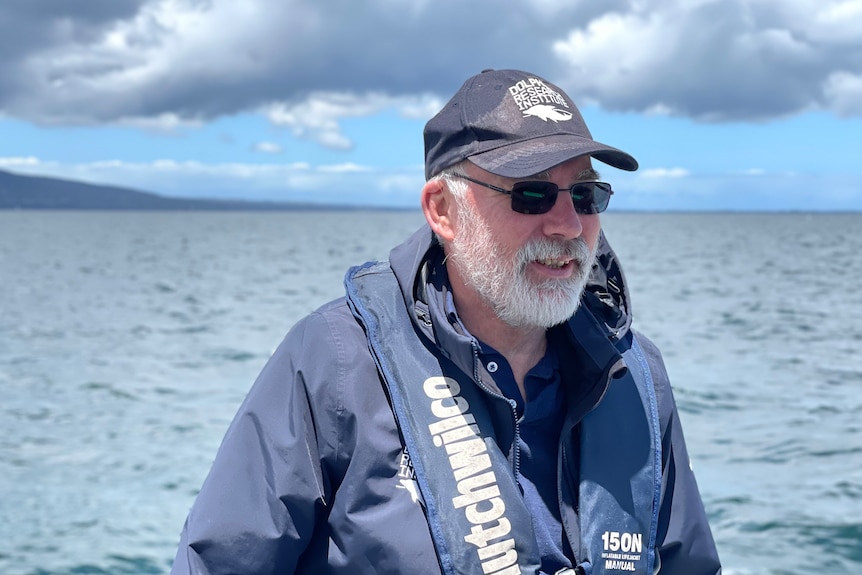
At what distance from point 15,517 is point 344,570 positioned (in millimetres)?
7392

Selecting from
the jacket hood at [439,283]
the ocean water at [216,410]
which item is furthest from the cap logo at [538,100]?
the ocean water at [216,410]

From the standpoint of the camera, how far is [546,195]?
9.19 feet

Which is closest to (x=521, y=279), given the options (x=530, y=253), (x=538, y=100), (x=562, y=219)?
(x=530, y=253)

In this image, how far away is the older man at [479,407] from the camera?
253cm

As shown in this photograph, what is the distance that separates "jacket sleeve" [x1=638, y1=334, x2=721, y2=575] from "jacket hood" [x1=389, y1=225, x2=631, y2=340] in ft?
0.75

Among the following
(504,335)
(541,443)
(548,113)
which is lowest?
(541,443)

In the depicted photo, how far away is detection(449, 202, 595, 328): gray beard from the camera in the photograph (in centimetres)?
284

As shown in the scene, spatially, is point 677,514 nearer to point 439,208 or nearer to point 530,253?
point 530,253

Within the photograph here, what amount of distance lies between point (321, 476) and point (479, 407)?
52cm

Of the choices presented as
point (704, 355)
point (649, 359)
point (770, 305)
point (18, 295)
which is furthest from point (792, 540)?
point (18, 295)

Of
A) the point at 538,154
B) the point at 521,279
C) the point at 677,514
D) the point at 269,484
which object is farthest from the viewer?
the point at 677,514

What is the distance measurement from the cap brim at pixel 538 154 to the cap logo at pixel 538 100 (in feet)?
0.29

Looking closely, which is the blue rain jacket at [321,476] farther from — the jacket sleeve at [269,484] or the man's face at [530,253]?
the man's face at [530,253]

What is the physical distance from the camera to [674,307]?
25891mm
